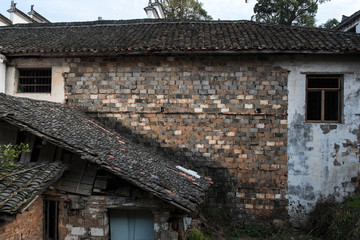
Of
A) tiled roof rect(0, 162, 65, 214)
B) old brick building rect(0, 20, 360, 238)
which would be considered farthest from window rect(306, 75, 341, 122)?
tiled roof rect(0, 162, 65, 214)

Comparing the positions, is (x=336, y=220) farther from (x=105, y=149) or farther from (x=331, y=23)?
(x=331, y=23)

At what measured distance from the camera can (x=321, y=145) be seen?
8484 mm

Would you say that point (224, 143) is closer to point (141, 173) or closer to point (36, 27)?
point (141, 173)

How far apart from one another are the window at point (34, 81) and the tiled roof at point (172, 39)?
0.85 metres

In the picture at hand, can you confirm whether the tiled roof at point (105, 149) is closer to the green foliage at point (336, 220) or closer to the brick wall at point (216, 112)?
the brick wall at point (216, 112)

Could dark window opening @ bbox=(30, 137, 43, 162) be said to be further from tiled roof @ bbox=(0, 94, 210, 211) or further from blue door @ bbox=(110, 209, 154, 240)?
blue door @ bbox=(110, 209, 154, 240)

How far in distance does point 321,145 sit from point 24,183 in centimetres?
812

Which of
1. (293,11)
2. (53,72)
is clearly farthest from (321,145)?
(293,11)

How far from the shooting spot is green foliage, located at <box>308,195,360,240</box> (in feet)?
21.9

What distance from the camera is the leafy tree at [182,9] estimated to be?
73.7 ft

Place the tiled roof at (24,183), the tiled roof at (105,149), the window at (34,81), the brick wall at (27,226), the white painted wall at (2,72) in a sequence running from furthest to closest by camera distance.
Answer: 1. the window at (34,81)
2. the white painted wall at (2,72)
3. the tiled roof at (105,149)
4. the brick wall at (27,226)
5. the tiled roof at (24,183)

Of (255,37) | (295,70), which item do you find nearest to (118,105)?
(255,37)

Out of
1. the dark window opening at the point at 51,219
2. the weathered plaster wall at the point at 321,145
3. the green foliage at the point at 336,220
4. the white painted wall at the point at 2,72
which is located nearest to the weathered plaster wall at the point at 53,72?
the white painted wall at the point at 2,72

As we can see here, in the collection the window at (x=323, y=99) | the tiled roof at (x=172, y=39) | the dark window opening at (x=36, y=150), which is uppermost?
the tiled roof at (x=172, y=39)
